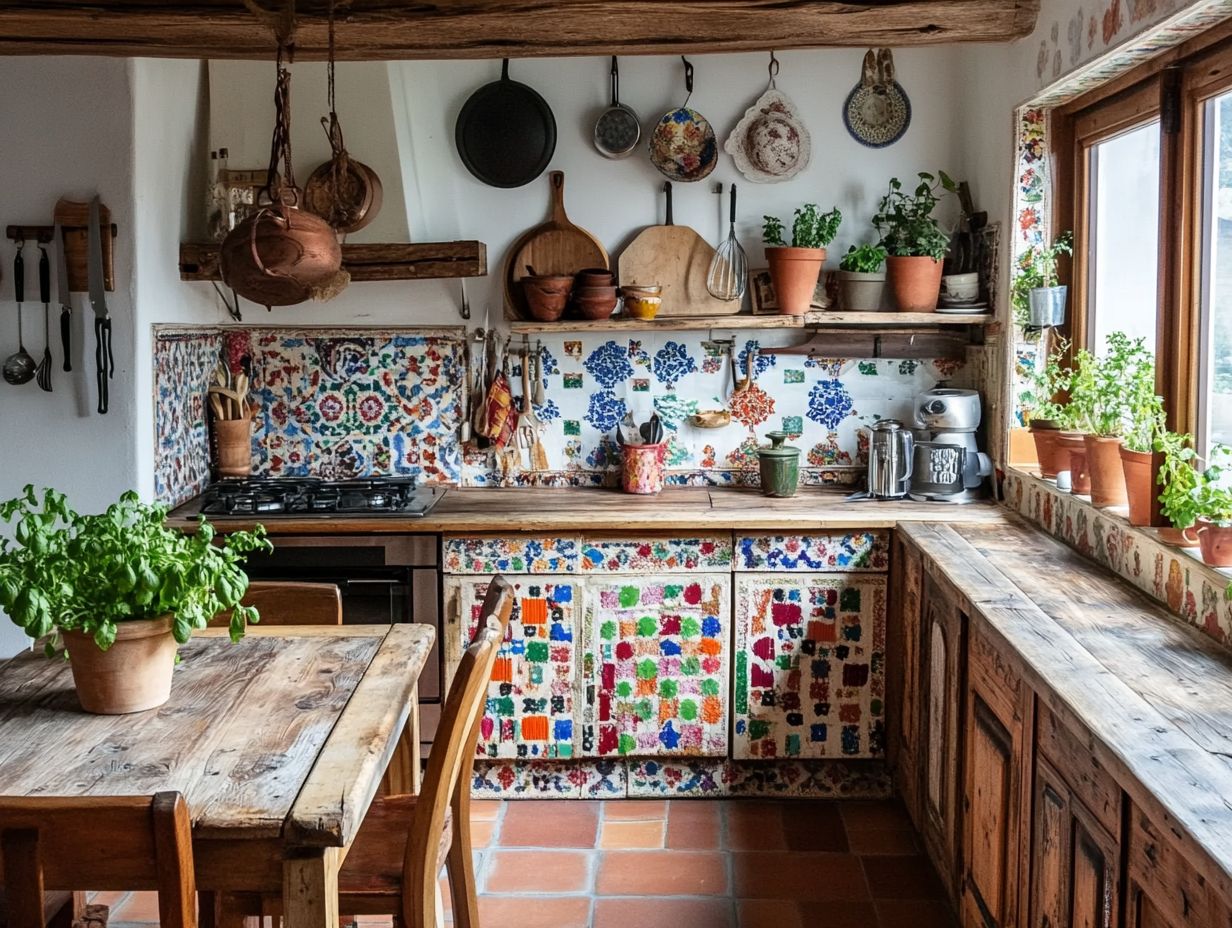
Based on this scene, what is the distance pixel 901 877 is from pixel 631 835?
799 millimetres

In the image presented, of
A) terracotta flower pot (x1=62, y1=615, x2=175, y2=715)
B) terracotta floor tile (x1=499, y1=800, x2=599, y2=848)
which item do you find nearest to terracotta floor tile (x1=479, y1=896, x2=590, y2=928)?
terracotta floor tile (x1=499, y1=800, x2=599, y2=848)

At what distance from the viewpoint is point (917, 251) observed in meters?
4.27

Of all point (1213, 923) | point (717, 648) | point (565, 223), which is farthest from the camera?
point (565, 223)

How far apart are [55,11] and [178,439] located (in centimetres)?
137

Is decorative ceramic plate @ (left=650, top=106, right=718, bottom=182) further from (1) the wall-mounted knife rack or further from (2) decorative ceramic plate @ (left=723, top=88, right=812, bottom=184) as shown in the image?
(1) the wall-mounted knife rack

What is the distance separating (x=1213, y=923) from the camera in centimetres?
163

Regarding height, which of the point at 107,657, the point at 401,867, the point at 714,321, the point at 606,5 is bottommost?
the point at 401,867

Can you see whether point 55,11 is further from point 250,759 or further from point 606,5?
point 250,759

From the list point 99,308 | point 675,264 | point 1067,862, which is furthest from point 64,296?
point 1067,862

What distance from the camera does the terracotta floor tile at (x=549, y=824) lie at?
381 centimetres

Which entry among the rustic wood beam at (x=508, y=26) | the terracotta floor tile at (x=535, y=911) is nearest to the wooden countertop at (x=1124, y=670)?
the terracotta floor tile at (x=535, y=911)

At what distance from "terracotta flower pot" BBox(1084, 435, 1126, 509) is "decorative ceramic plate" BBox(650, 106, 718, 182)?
1825mm

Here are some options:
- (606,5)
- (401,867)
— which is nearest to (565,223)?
(606,5)

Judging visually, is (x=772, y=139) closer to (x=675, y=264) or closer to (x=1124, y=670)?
(x=675, y=264)
